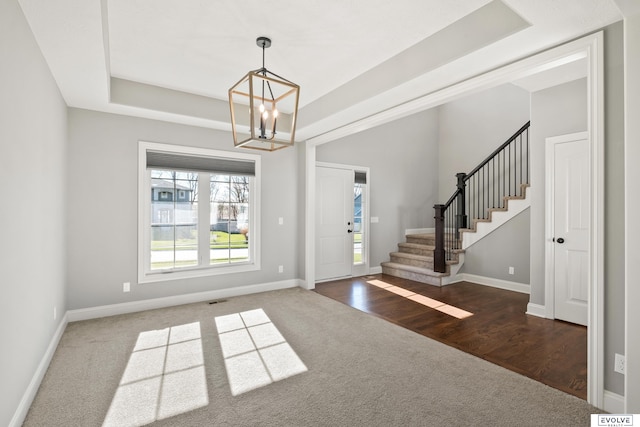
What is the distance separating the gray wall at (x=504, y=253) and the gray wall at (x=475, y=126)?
1955 millimetres

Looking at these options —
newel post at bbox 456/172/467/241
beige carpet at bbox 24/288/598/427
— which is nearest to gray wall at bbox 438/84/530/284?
newel post at bbox 456/172/467/241

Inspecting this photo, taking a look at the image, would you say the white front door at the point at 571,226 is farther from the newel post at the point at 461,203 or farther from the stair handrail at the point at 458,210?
the newel post at the point at 461,203

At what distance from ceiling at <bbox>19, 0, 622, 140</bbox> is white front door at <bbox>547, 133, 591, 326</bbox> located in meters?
0.88

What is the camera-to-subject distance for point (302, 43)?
2.93 m

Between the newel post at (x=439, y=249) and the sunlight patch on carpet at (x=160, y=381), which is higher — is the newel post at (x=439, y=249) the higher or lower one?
the higher one

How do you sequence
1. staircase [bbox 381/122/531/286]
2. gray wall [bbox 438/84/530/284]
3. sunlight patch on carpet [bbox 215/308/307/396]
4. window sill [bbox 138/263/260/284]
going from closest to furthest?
sunlight patch on carpet [bbox 215/308/307/396] → window sill [bbox 138/263/260/284] → gray wall [bbox 438/84/530/284] → staircase [bbox 381/122/531/286]

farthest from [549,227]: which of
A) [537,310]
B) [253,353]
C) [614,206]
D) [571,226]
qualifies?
[253,353]

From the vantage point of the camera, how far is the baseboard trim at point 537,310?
3.94 meters

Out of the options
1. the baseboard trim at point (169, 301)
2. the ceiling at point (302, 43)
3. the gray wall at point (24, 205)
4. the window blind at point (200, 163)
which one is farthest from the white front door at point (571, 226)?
the gray wall at point (24, 205)

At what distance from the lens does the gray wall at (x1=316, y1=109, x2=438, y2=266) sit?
642 centimetres

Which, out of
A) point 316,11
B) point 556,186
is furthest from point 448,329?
point 316,11

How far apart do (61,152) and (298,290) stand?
3587 mm

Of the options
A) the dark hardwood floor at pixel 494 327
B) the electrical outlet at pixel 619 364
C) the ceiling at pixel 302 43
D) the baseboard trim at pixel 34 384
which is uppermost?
the ceiling at pixel 302 43

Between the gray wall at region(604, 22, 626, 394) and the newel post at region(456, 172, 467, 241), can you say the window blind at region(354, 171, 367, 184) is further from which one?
the gray wall at region(604, 22, 626, 394)
